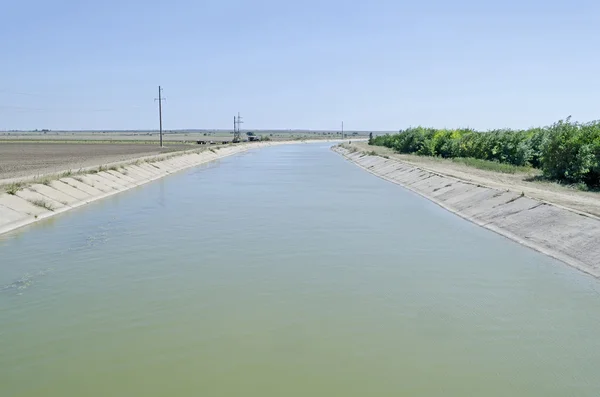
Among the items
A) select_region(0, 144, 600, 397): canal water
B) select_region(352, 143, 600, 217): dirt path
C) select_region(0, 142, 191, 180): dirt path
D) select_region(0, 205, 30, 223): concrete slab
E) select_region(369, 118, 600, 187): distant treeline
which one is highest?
select_region(369, 118, 600, 187): distant treeline

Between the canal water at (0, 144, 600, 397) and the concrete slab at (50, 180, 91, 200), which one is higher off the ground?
Result: the concrete slab at (50, 180, 91, 200)

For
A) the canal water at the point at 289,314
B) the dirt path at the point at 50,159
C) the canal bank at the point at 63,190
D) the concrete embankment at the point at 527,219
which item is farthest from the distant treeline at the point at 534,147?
the dirt path at the point at 50,159

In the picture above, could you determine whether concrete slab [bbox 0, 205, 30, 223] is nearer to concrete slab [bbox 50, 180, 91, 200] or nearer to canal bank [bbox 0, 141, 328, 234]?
canal bank [bbox 0, 141, 328, 234]

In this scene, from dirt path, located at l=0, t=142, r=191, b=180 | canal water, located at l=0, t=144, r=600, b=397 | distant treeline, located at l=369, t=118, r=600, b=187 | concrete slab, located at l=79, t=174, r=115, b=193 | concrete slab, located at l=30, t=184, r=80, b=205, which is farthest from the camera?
dirt path, located at l=0, t=142, r=191, b=180

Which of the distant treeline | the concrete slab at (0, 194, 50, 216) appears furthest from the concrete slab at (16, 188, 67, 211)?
the distant treeline

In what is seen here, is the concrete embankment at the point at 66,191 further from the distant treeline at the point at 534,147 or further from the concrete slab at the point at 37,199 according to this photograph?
the distant treeline at the point at 534,147

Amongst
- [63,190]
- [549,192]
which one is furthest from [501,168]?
[63,190]

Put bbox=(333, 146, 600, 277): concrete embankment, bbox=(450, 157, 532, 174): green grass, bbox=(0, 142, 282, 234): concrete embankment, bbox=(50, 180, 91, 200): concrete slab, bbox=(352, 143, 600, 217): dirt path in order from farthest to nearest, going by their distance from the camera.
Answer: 1. bbox=(450, 157, 532, 174): green grass
2. bbox=(50, 180, 91, 200): concrete slab
3. bbox=(0, 142, 282, 234): concrete embankment
4. bbox=(352, 143, 600, 217): dirt path
5. bbox=(333, 146, 600, 277): concrete embankment
